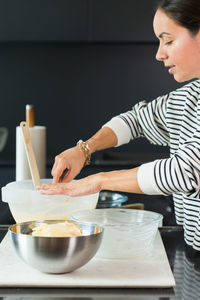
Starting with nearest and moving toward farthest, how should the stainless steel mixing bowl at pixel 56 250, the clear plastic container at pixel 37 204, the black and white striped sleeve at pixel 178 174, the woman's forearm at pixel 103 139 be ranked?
the stainless steel mixing bowl at pixel 56 250, the black and white striped sleeve at pixel 178 174, the clear plastic container at pixel 37 204, the woman's forearm at pixel 103 139

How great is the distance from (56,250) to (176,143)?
28.1 inches

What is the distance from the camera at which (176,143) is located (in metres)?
1.68

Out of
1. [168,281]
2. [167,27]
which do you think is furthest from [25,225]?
[167,27]

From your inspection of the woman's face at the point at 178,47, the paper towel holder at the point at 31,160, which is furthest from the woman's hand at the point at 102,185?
the woman's face at the point at 178,47

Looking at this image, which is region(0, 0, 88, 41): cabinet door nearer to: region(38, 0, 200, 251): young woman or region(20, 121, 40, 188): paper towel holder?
region(38, 0, 200, 251): young woman

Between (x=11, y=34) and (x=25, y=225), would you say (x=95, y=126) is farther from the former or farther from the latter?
(x=25, y=225)

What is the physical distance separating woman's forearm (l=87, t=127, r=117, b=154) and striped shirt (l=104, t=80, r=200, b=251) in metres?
0.02

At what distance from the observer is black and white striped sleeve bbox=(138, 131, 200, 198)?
122 cm

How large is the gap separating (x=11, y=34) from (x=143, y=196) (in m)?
1.88

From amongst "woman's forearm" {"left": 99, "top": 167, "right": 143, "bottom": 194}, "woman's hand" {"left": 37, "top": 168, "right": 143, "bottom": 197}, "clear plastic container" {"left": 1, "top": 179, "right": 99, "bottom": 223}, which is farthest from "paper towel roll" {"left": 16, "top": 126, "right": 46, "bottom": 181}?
"woman's forearm" {"left": 99, "top": 167, "right": 143, "bottom": 194}

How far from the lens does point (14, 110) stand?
3.90 meters

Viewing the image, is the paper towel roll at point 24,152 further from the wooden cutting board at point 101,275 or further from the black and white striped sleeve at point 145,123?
the wooden cutting board at point 101,275

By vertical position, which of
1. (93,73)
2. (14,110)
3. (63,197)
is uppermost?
(93,73)

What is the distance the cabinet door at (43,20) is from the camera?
347 cm
